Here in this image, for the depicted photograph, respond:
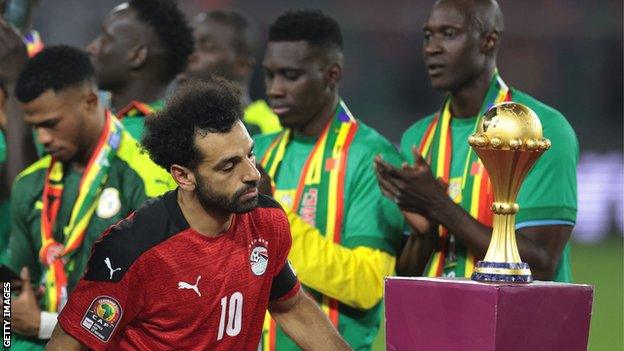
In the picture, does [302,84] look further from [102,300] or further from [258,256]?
[102,300]

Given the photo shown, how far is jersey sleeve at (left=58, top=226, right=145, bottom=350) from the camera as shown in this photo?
4.45 meters

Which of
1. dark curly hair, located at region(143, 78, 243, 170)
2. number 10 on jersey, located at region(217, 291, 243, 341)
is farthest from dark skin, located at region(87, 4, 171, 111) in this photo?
number 10 on jersey, located at region(217, 291, 243, 341)

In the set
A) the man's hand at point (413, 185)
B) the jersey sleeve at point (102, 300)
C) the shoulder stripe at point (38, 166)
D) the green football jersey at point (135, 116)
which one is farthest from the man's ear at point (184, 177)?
the green football jersey at point (135, 116)

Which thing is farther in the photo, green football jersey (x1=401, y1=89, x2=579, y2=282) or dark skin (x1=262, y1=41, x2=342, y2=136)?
dark skin (x1=262, y1=41, x2=342, y2=136)

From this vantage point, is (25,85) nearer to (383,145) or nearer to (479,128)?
(383,145)

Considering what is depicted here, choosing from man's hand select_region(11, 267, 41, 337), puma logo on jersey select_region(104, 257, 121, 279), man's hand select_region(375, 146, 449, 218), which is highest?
man's hand select_region(375, 146, 449, 218)

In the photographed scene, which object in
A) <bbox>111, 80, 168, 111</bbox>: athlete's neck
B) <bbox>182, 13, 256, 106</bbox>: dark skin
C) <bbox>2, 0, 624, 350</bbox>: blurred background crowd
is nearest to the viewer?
<bbox>111, 80, 168, 111</bbox>: athlete's neck

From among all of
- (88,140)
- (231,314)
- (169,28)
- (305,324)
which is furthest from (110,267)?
(169,28)

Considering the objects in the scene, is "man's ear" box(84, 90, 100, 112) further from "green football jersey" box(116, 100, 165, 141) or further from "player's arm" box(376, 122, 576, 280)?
"player's arm" box(376, 122, 576, 280)

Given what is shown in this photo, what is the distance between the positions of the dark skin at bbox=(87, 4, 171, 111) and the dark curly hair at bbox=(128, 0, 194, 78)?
44mm

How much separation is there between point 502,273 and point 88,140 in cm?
234

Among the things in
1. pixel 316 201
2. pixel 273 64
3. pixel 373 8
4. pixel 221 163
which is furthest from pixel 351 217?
pixel 373 8

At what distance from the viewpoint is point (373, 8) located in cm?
1962

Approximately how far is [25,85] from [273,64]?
112cm
